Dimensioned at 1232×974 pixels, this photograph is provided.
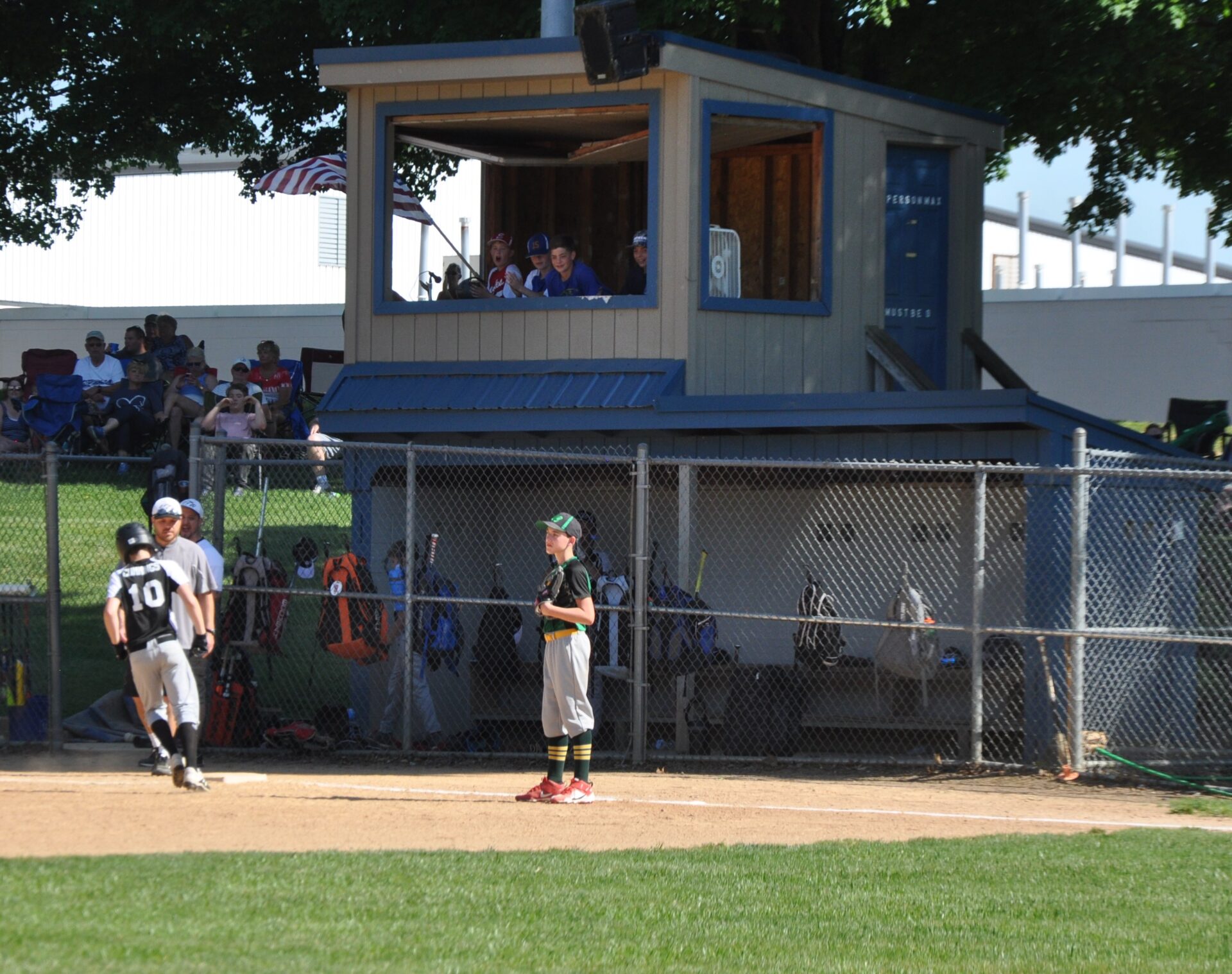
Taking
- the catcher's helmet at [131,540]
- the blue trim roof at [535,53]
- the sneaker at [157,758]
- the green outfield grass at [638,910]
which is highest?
the blue trim roof at [535,53]

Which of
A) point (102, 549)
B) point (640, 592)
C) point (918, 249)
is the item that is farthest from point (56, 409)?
point (640, 592)

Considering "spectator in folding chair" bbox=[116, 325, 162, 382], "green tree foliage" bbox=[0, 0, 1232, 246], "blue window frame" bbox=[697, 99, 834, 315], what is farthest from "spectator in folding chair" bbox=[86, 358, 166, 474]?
"blue window frame" bbox=[697, 99, 834, 315]

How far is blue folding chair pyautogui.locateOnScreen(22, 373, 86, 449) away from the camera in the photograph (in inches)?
743

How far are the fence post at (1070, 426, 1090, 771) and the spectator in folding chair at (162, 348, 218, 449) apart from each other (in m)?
11.3

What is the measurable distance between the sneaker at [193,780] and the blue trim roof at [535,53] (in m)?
5.95

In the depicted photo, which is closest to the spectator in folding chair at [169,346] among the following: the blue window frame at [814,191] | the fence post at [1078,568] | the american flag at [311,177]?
the american flag at [311,177]

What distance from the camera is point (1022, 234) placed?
125 feet

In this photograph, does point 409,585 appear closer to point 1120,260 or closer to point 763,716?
point 763,716

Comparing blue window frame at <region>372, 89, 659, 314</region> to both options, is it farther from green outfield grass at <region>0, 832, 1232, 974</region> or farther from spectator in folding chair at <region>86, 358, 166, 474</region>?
spectator in folding chair at <region>86, 358, 166, 474</region>

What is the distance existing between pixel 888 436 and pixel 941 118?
355cm

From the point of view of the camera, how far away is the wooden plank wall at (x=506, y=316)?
12.1 meters

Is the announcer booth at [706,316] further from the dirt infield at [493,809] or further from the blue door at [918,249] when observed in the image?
the dirt infield at [493,809]

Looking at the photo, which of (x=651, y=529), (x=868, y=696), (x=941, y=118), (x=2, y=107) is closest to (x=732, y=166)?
(x=941, y=118)

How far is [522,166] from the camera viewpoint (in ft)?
50.9
